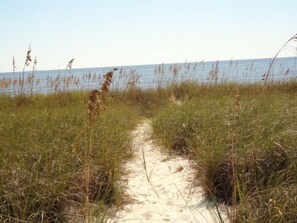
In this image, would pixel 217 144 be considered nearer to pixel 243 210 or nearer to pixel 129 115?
pixel 243 210

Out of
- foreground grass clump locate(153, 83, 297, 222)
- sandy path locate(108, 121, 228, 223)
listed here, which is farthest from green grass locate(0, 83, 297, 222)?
sandy path locate(108, 121, 228, 223)

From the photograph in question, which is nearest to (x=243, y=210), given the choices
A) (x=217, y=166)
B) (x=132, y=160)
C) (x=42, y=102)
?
(x=217, y=166)

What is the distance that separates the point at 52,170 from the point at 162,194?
123 centimetres

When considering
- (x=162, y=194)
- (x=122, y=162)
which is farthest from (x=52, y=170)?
(x=122, y=162)

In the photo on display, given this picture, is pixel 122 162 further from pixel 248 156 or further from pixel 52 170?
pixel 248 156

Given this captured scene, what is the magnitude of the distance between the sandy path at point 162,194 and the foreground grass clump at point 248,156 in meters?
0.19

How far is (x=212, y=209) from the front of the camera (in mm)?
3162

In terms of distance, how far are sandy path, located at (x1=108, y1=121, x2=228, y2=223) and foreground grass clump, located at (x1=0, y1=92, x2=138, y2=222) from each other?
226 millimetres

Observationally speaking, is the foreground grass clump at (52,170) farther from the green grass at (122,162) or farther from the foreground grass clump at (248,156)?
the foreground grass clump at (248,156)

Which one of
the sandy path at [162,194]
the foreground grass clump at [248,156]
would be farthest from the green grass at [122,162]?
the sandy path at [162,194]

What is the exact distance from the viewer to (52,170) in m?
3.04

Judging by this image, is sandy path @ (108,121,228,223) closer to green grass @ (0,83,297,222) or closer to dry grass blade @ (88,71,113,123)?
green grass @ (0,83,297,222)

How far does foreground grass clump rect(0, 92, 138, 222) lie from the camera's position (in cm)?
274

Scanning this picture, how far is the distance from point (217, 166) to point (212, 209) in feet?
1.61
